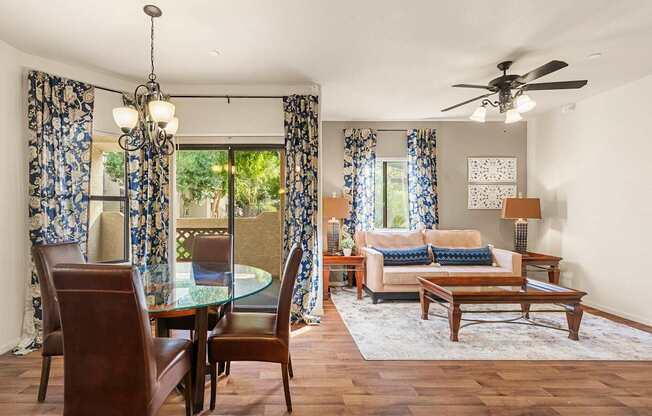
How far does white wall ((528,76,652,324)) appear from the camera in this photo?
4039 mm

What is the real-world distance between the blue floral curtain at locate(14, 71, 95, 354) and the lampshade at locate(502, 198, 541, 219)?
5.38m

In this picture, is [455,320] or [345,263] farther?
[345,263]

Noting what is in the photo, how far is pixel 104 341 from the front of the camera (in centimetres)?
159

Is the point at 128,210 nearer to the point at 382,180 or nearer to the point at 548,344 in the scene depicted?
the point at 382,180

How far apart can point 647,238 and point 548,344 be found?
184cm

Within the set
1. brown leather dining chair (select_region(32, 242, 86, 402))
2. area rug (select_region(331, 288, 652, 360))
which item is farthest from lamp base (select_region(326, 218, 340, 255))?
brown leather dining chair (select_region(32, 242, 86, 402))

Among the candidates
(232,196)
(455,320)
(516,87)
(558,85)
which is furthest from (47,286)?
(558,85)

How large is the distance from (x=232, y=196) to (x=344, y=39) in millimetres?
2273

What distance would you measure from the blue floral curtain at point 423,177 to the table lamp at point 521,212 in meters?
1.04

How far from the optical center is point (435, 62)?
11.8ft

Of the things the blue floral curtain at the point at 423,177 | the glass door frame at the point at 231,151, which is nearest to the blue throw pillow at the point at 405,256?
the blue floral curtain at the point at 423,177

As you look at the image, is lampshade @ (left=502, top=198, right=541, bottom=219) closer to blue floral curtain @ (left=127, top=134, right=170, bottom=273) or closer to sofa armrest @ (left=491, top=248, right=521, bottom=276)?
sofa armrest @ (left=491, top=248, right=521, bottom=276)

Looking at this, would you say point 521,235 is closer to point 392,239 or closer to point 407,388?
point 392,239

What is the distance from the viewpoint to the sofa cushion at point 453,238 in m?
5.45
